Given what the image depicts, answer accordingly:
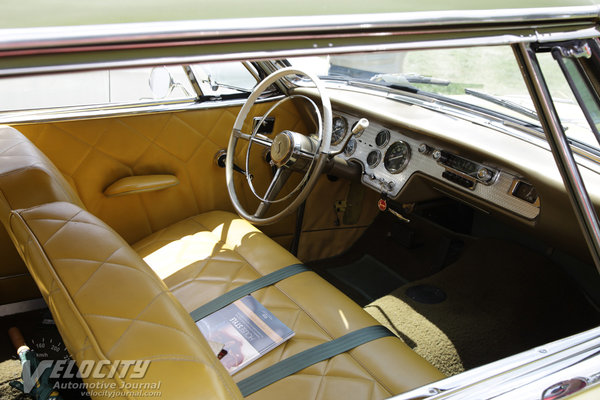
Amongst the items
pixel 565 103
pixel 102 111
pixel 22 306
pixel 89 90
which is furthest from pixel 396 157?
pixel 22 306

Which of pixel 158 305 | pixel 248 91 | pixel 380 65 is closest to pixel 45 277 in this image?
pixel 158 305

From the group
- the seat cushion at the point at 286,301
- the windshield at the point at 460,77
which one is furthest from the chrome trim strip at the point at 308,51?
the seat cushion at the point at 286,301

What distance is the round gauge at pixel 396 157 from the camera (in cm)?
195

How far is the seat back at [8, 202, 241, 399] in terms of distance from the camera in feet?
2.18

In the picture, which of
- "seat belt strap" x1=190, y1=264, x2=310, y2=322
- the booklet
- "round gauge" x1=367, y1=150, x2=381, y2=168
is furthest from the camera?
"round gauge" x1=367, y1=150, x2=381, y2=168

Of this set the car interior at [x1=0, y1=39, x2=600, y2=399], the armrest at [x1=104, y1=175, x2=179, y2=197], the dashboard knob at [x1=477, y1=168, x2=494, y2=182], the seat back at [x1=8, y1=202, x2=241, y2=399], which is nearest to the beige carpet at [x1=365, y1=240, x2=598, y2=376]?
the car interior at [x1=0, y1=39, x2=600, y2=399]

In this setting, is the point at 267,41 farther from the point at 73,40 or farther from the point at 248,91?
the point at 248,91

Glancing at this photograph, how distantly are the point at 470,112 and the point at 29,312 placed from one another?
1.91m

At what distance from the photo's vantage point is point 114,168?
1924mm

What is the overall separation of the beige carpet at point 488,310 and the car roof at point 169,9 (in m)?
1.49

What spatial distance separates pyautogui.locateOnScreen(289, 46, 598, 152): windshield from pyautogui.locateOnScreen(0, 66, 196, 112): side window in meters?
0.57

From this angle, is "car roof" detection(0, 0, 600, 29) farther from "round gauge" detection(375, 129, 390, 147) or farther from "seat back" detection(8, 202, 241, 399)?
"round gauge" detection(375, 129, 390, 147)

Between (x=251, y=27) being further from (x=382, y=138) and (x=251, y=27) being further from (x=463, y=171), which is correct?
(x=382, y=138)

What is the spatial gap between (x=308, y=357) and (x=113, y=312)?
26.0 inches
